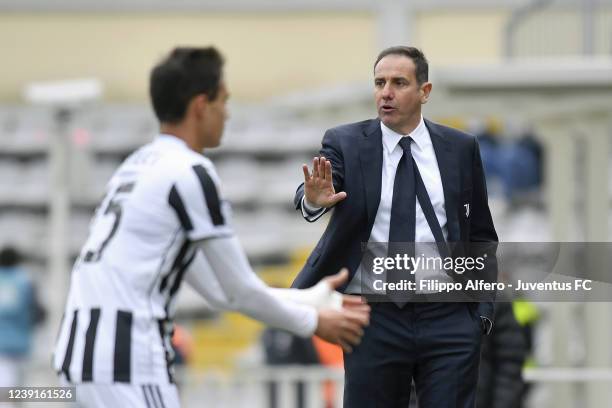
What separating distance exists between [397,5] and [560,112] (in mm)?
11806

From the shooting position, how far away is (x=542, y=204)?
19.6 meters

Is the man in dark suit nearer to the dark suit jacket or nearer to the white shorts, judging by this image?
the dark suit jacket

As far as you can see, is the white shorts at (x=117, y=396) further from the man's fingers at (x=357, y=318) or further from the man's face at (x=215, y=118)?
the man's face at (x=215, y=118)

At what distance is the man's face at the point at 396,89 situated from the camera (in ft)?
20.3

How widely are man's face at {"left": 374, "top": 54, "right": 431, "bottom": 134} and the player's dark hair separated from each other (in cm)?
850

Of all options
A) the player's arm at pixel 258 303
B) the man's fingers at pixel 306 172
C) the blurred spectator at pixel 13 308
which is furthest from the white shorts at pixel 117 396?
the blurred spectator at pixel 13 308

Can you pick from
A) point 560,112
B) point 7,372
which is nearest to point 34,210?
point 7,372

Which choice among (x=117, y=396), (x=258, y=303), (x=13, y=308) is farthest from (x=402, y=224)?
(x=13, y=308)

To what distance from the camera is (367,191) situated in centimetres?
614

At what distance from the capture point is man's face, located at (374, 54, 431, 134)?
6188mm

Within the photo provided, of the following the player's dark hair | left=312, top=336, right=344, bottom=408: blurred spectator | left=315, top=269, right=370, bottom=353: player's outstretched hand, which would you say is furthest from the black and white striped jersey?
the player's dark hair

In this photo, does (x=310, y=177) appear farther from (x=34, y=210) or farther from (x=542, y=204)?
(x=34, y=210)

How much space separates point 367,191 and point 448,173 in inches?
13.6

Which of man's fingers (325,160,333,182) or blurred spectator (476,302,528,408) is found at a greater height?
man's fingers (325,160,333,182)
